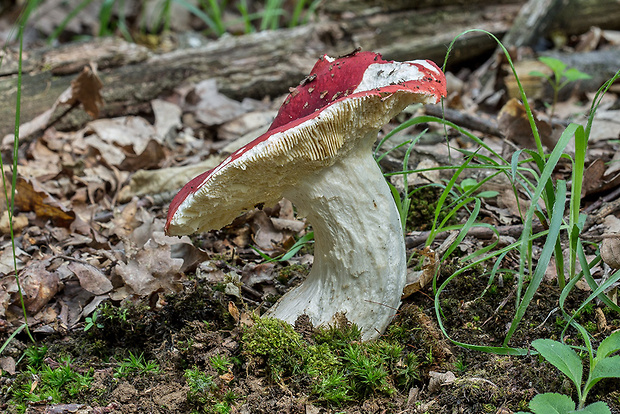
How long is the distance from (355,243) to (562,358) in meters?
0.91

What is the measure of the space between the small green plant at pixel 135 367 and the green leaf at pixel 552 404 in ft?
5.23

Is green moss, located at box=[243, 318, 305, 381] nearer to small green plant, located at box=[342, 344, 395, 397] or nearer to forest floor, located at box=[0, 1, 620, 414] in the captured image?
forest floor, located at box=[0, 1, 620, 414]

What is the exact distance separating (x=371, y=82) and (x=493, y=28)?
15.3 feet

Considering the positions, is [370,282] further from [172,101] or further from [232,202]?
[172,101]

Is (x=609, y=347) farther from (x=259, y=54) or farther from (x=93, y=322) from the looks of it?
(x=259, y=54)

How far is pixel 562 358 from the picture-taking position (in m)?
1.87

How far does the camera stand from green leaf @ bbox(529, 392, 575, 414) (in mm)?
1754

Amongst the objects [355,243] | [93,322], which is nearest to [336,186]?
[355,243]

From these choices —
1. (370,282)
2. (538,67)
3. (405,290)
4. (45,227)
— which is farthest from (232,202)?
(538,67)

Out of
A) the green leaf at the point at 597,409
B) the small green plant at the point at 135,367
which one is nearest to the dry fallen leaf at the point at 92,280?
the small green plant at the point at 135,367

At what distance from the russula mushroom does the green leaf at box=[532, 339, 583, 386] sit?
2.27 ft

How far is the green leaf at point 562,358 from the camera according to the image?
6.03ft

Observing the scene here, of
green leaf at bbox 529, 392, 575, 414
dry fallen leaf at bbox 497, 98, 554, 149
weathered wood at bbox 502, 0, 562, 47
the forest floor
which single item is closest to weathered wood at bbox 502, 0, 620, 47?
weathered wood at bbox 502, 0, 562, 47

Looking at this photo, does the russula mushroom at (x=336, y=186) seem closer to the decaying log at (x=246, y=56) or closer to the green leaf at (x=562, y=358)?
the green leaf at (x=562, y=358)
